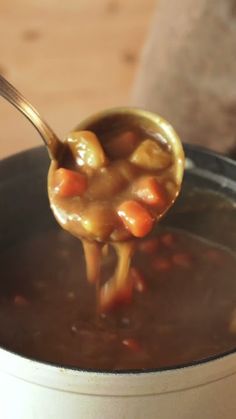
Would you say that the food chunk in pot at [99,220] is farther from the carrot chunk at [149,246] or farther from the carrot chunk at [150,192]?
the carrot chunk at [149,246]

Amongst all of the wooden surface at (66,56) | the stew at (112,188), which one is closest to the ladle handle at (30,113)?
the stew at (112,188)

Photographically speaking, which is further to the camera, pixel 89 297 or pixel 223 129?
pixel 223 129

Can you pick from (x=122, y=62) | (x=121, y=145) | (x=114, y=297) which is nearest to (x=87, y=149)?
(x=121, y=145)

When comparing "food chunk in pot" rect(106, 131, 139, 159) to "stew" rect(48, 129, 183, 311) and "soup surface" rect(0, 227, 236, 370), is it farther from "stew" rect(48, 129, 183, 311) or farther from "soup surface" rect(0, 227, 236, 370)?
"soup surface" rect(0, 227, 236, 370)

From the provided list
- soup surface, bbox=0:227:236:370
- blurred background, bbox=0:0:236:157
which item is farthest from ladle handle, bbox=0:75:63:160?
blurred background, bbox=0:0:236:157

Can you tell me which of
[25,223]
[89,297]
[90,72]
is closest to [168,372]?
[89,297]

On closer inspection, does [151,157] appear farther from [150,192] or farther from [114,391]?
[114,391]

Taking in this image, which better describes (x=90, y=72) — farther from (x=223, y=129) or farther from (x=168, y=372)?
(x=168, y=372)
